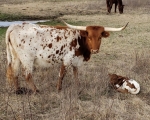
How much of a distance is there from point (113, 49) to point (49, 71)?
4.00 meters

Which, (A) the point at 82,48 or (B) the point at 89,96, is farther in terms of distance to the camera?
(A) the point at 82,48

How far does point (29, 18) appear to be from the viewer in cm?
1905

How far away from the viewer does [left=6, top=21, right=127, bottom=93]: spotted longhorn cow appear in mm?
6371

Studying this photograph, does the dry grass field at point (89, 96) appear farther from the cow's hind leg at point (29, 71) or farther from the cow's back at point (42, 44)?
the cow's back at point (42, 44)

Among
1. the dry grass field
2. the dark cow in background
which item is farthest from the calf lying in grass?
the dark cow in background

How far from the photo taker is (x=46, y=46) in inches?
255

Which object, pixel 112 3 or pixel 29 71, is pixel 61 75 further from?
pixel 112 3

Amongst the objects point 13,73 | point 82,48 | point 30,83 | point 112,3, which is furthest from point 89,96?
point 112,3

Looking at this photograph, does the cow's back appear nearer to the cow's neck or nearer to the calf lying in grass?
the cow's neck

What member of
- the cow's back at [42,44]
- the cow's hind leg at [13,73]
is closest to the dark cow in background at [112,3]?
the cow's back at [42,44]

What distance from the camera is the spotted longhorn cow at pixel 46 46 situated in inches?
251

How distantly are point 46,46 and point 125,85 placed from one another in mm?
1804

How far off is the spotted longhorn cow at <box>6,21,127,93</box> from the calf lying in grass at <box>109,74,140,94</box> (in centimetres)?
88

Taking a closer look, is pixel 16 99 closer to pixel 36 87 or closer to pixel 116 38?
pixel 36 87
